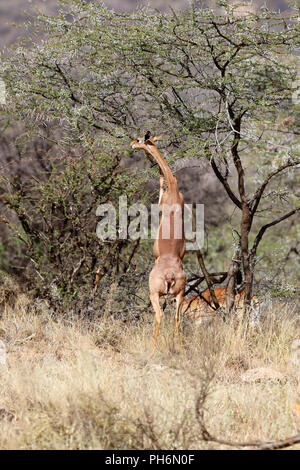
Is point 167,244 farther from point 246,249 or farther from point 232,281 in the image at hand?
point 232,281

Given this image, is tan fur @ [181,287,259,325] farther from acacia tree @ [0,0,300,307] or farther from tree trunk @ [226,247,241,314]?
acacia tree @ [0,0,300,307]

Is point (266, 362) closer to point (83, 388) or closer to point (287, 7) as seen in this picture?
point (83, 388)

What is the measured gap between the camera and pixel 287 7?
6.90 metres

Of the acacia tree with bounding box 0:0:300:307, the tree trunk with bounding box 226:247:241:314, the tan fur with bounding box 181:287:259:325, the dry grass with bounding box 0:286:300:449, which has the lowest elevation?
the dry grass with bounding box 0:286:300:449

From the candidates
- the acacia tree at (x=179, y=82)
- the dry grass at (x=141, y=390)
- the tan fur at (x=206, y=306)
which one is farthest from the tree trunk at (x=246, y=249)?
the dry grass at (x=141, y=390)

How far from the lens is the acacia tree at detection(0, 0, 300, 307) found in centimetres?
663

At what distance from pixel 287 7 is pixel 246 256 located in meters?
2.66

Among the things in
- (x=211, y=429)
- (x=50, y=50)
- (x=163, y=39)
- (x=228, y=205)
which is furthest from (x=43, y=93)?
(x=228, y=205)

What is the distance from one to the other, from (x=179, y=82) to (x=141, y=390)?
3.88m

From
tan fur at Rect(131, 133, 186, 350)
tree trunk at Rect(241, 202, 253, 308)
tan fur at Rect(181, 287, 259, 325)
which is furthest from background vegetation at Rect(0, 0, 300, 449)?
tan fur at Rect(131, 133, 186, 350)

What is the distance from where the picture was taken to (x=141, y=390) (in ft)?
14.4

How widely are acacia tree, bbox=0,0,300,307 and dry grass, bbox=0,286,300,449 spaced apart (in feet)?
3.27

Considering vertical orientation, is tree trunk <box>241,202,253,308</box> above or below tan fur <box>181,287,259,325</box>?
above

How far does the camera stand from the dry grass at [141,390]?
3.92m
